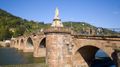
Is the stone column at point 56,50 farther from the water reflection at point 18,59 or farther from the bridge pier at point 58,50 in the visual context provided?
the water reflection at point 18,59

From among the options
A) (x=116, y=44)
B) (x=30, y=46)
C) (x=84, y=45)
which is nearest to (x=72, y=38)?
(x=84, y=45)

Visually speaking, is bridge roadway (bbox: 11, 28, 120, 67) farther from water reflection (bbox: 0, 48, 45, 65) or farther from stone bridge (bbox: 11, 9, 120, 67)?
water reflection (bbox: 0, 48, 45, 65)

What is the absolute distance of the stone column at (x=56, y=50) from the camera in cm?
2877

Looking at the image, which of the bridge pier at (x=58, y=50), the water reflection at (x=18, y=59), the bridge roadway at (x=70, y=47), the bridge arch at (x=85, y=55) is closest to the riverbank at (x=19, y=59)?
the water reflection at (x=18, y=59)

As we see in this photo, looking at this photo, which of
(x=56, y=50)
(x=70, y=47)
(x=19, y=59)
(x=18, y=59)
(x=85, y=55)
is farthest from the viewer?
(x=19, y=59)

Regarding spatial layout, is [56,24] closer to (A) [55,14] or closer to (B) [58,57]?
(A) [55,14]

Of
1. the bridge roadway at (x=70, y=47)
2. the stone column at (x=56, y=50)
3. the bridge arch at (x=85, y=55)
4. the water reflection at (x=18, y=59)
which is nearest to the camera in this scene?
the bridge roadway at (x=70, y=47)

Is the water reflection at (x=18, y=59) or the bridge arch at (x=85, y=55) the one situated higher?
the bridge arch at (x=85, y=55)

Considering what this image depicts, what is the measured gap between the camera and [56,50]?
29.0m

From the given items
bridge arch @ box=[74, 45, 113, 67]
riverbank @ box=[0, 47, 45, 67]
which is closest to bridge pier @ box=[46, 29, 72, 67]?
bridge arch @ box=[74, 45, 113, 67]

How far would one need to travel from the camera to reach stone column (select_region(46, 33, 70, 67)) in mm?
28766

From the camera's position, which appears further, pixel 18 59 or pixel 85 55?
pixel 18 59

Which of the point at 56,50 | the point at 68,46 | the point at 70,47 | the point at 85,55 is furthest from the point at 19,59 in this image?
the point at 56,50

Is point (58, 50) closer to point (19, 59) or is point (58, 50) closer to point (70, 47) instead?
point (70, 47)
